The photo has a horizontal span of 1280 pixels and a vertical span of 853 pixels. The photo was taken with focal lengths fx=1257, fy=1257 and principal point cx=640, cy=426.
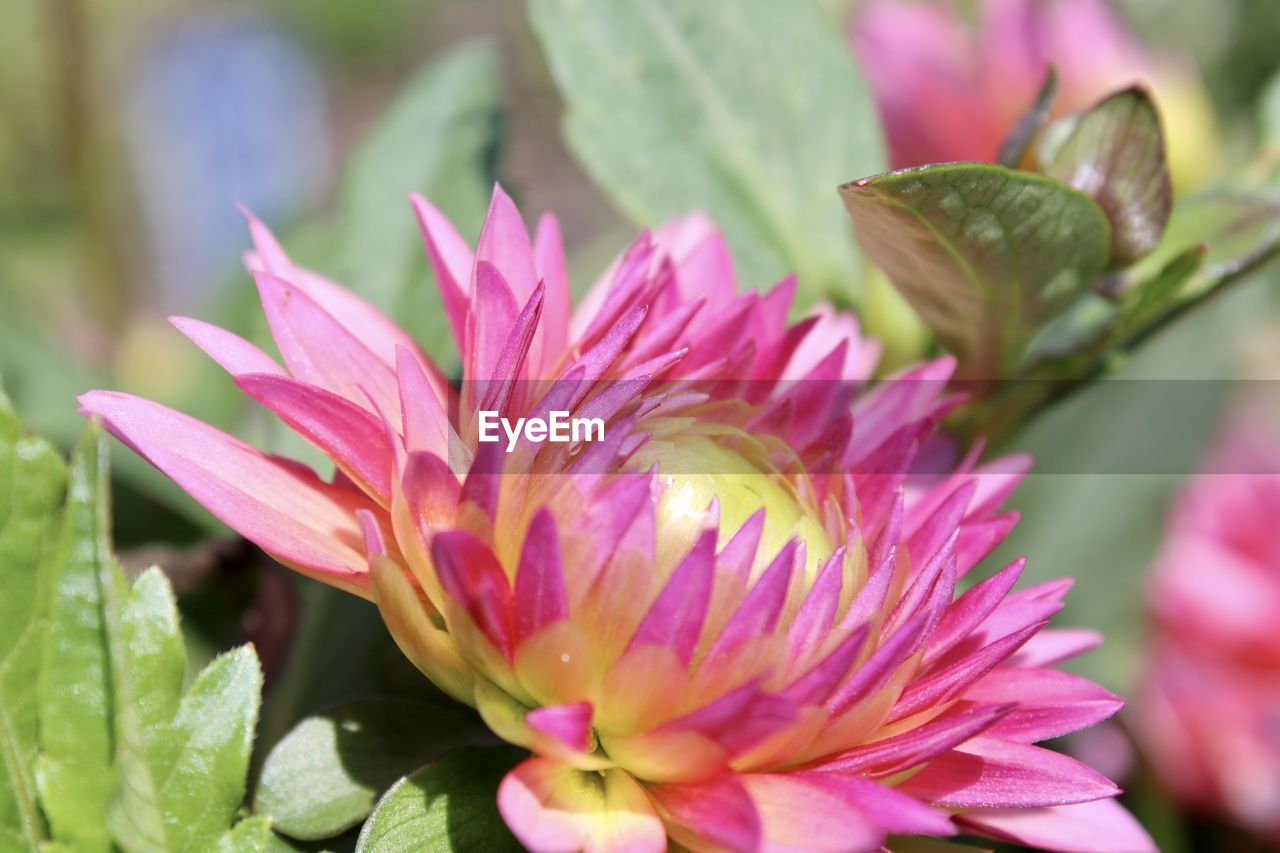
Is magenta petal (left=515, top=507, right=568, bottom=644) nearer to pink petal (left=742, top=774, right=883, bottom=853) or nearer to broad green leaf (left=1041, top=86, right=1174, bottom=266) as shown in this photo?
pink petal (left=742, top=774, right=883, bottom=853)

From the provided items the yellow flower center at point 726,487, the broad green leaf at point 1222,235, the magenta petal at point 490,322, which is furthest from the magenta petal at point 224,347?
the broad green leaf at point 1222,235

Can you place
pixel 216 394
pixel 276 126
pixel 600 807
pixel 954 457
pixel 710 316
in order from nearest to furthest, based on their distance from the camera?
1. pixel 600 807
2. pixel 710 316
3. pixel 954 457
4. pixel 216 394
5. pixel 276 126

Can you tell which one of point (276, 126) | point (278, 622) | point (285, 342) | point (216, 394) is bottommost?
point (278, 622)

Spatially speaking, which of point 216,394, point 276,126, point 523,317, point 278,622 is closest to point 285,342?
point 523,317

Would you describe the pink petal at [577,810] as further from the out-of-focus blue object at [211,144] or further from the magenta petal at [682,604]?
the out-of-focus blue object at [211,144]

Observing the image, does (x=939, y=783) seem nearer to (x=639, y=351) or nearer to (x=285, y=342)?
(x=639, y=351)

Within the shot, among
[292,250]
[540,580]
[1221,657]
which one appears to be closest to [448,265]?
[540,580]
